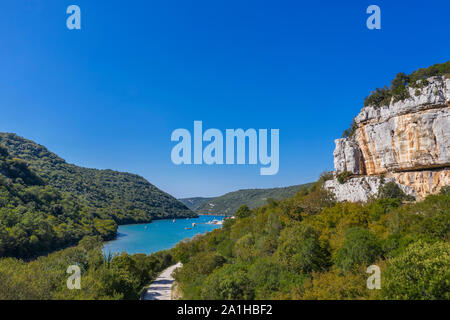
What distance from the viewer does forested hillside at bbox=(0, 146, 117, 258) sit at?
153 ft

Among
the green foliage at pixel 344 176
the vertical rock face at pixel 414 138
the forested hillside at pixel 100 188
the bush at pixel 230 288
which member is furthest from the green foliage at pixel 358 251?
the forested hillside at pixel 100 188

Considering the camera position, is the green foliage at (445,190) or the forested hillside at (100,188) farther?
the forested hillside at (100,188)

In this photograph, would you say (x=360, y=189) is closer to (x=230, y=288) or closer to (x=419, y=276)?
(x=419, y=276)

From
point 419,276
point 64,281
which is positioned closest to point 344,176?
point 419,276

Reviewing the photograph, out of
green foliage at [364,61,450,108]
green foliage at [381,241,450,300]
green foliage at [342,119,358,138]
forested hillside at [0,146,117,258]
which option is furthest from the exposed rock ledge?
forested hillside at [0,146,117,258]

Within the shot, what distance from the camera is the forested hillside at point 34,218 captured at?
4650cm

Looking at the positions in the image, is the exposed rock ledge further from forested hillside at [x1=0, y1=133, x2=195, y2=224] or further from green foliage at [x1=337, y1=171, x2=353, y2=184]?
forested hillside at [x1=0, y1=133, x2=195, y2=224]

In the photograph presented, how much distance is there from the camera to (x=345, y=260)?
18203 millimetres

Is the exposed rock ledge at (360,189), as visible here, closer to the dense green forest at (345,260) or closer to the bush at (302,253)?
the dense green forest at (345,260)

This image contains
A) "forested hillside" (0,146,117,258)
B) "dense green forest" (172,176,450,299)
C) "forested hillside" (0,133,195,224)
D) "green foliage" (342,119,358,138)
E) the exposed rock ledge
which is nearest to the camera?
"dense green forest" (172,176,450,299)

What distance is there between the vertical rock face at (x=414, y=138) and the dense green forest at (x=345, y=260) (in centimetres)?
337

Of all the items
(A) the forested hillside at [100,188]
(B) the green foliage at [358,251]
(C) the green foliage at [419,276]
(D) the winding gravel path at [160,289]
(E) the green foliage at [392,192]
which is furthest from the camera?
(A) the forested hillside at [100,188]

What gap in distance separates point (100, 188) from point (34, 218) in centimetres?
7960

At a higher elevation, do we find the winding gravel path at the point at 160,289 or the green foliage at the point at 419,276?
the green foliage at the point at 419,276
